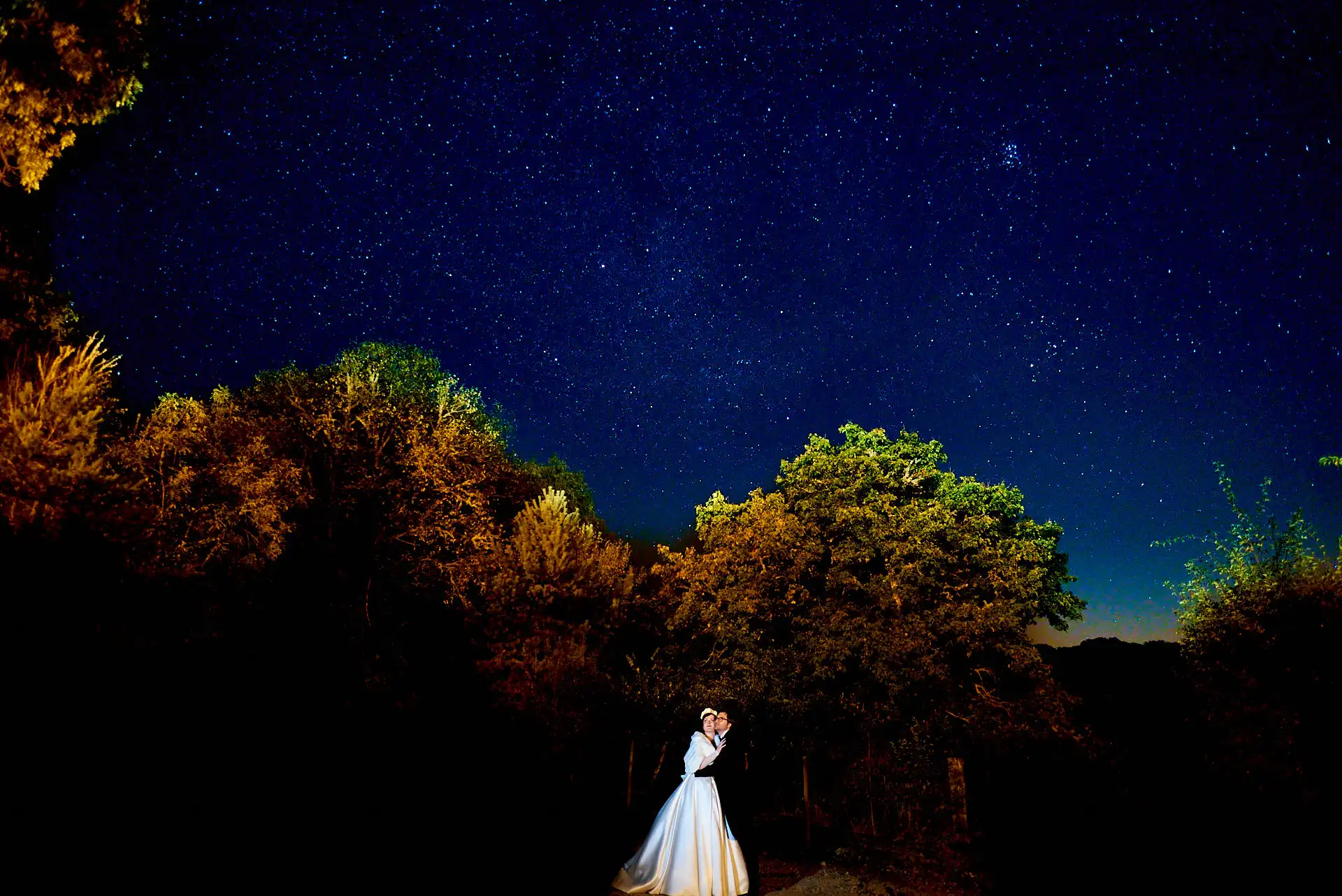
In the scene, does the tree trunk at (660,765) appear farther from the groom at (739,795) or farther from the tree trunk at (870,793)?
the tree trunk at (870,793)

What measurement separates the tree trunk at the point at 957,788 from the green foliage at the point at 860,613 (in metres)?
3.05

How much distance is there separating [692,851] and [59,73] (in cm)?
1331

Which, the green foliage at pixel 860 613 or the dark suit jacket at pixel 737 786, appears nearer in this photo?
the green foliage at pixel 860 613

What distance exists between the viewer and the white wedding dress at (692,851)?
8367mm

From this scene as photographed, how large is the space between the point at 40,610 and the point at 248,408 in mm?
15928

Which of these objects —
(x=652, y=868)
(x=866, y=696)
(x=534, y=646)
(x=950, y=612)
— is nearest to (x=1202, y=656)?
(x=950, y=612)

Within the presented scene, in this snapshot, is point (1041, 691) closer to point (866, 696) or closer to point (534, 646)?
point (866, 696)

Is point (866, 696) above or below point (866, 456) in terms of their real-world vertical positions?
below

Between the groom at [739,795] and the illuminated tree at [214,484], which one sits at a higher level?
the illuminated tree at [214,484]

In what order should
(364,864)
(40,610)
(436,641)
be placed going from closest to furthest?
(40,610)
(364,864)
(436,641)

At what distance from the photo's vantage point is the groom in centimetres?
1177

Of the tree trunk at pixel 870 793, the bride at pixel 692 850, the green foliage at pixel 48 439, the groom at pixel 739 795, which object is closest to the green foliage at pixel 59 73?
the green foliage at pixel 48 439

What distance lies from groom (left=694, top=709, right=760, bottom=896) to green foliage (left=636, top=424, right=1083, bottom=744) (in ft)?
6.52

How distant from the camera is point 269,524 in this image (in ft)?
64.2
